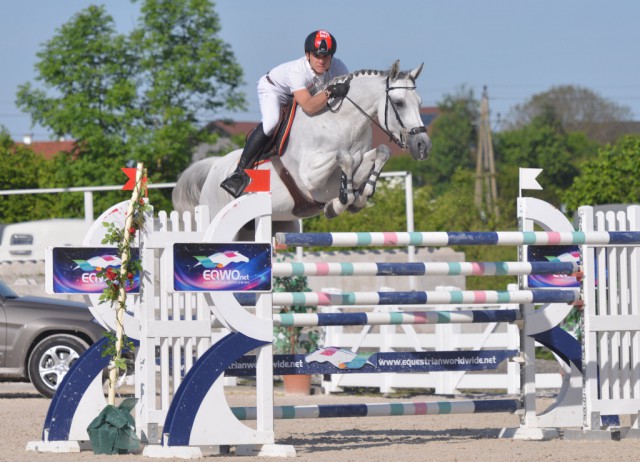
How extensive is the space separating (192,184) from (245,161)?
107 centimetres

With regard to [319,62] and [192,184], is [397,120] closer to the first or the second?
[319,62]

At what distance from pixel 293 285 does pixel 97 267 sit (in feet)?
13.4

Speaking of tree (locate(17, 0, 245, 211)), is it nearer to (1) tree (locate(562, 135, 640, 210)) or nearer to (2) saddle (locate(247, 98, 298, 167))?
(1) tree (locate(562, 135, 640, 210))

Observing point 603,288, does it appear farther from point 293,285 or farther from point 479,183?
point 479,183

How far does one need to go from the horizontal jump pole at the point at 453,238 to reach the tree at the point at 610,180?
63.7 ft

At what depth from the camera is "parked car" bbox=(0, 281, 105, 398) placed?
10.1 m

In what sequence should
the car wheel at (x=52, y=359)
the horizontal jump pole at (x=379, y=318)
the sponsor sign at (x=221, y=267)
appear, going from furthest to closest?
1. the car wheel at (x=52, y=359)
2. the horizontal jump pole at (x=379, y=318)
3. the sponsor sign at (x=221, y=267)

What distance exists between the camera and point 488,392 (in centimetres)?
1130

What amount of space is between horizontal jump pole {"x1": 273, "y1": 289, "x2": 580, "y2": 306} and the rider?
1307 millimetres

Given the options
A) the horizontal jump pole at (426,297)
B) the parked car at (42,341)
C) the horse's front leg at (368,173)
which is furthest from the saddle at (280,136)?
the parked car at (42,341)

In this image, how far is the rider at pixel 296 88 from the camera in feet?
21.9

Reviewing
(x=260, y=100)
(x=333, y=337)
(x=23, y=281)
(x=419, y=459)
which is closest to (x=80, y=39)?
(x=23, y=281)

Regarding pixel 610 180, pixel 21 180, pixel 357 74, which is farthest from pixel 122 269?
pixel 21 180

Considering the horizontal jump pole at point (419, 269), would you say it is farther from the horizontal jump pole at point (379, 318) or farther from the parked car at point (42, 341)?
the parked car at point (42, 341)
